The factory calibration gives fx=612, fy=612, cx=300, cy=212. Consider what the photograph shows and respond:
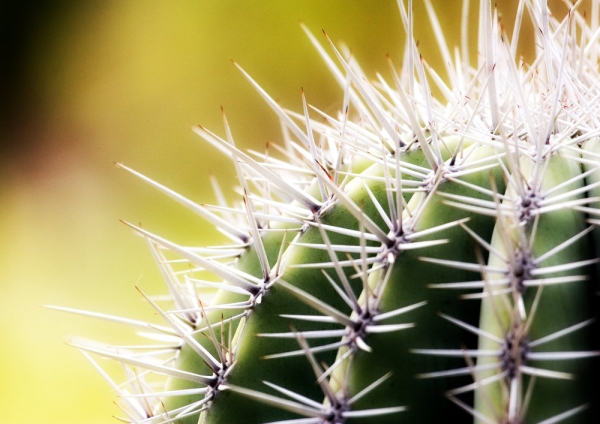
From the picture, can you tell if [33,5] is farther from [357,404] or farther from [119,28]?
[357,404]

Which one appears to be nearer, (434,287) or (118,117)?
(434,287)

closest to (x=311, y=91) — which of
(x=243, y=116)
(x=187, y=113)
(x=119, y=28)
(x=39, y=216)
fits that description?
(x=243, y=116)

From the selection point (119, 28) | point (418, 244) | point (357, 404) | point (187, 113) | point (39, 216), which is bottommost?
point (357, 404)

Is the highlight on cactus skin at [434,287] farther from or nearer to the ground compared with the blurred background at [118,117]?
nearer to the ground

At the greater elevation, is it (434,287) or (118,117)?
(118,117)

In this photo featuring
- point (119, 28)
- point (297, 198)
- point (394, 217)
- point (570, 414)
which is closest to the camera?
point (570, 414)

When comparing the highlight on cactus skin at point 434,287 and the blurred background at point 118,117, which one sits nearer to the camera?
the highlight on cactus skin at point 434,287
